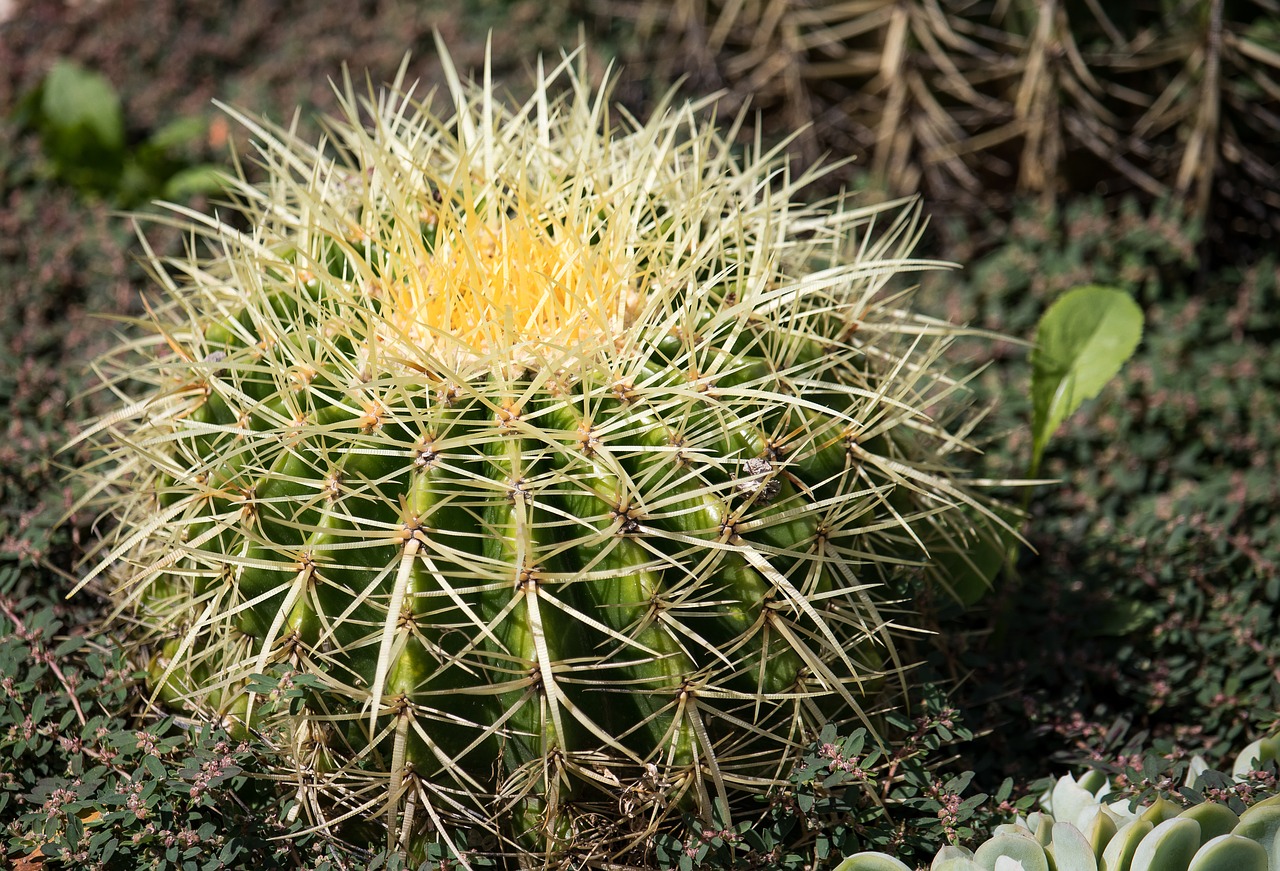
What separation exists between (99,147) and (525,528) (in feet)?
10.2

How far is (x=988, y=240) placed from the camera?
12.0 ft

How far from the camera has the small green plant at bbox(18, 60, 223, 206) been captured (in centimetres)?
380

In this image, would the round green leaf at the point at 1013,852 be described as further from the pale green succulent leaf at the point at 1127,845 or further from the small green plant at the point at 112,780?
the small green plant at the point at 112,780

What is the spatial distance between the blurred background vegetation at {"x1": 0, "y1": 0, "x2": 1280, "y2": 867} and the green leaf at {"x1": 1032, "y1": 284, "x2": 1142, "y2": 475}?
15.4 inches

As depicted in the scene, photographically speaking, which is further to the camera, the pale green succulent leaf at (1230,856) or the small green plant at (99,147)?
the small green plant at (99,147)

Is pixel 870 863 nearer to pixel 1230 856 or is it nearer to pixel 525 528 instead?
pixel 1230 856

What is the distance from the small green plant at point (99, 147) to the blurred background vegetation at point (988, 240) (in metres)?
0.01

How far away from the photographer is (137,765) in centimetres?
184

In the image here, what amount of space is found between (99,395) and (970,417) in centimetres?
226

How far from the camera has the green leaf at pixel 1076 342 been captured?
2227mm

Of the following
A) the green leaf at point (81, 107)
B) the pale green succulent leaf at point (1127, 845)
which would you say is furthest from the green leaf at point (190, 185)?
the pale green succulent leaf at point (1127, 845)

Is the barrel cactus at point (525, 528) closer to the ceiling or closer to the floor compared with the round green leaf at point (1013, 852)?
closer to the ceiling

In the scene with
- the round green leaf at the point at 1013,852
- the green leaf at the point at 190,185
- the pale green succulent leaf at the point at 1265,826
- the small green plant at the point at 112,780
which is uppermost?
the green leaf at the point at 190,185

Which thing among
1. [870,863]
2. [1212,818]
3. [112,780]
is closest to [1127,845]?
[1212,818]
